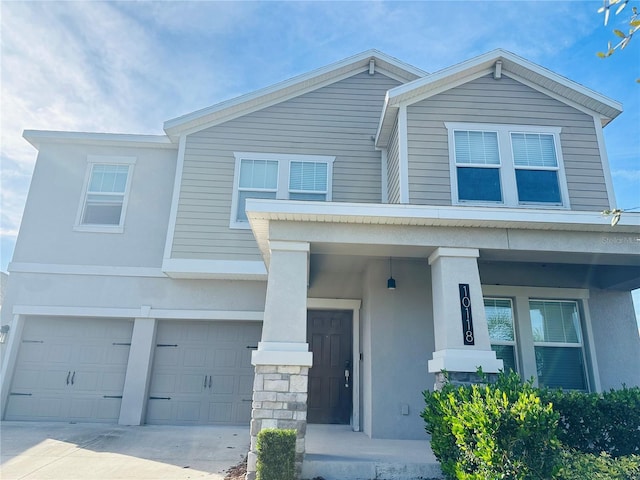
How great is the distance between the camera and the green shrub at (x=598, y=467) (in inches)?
141

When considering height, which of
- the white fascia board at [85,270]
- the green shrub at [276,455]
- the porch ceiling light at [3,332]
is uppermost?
the white fascia board at [85,270]

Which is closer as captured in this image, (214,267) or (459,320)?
(459,320)

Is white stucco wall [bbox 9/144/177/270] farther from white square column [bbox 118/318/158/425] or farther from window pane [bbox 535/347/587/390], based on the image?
window pane [bbox 535/347/587/390]

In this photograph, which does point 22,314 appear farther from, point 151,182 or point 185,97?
point 185,97

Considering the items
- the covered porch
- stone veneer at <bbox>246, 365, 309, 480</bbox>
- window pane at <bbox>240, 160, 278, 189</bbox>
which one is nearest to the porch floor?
the covered porch

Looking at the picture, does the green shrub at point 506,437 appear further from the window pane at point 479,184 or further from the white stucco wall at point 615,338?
the white stucco wall at point 615,338

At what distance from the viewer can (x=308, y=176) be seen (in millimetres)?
9297

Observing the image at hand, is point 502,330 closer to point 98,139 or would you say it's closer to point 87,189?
point 87,189

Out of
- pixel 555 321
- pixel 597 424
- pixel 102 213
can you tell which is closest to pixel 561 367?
pixel 555 321

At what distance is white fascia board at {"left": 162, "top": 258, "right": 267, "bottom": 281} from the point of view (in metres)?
8.70

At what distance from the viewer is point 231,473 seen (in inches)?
201

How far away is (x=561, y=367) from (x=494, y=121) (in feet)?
14.6

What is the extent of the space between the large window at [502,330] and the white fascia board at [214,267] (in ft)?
14.4

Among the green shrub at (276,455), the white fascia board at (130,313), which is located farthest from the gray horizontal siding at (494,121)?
the white fascia board at (130,313)
